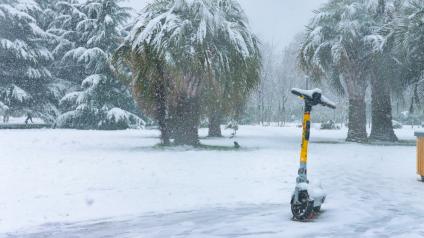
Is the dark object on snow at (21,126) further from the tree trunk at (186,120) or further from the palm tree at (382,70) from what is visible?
the palm tree at (382,70)

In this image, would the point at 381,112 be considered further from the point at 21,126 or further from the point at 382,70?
the point at 21,126

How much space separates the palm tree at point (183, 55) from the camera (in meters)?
15.2

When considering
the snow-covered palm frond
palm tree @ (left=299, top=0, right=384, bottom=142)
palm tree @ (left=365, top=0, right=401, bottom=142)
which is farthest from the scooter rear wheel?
palm tree @ (left=299, top=0, right=384, bottom=142)

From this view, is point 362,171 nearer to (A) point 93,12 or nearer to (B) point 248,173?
(B) point 248,173

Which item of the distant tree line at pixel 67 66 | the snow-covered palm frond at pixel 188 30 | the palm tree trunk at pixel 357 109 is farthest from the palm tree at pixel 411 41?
the distant tree line at pixel 67 66

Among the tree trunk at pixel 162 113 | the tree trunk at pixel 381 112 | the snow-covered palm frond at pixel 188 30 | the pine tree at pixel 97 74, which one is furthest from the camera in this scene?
the pine tree at pixel 97 74

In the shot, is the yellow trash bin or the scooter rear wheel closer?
the scooter rear wheel

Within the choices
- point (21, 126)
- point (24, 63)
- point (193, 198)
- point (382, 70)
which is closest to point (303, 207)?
point (193, 198)

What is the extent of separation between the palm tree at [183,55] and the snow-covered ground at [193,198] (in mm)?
4065

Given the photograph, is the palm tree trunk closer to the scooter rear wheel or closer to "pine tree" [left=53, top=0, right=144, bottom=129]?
"pine tree" [left=53, top=0, right=144, bottom=129]

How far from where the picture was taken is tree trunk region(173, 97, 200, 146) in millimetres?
16859

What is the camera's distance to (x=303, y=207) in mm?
5488

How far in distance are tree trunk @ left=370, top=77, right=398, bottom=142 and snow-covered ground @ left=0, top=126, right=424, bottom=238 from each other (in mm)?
12215

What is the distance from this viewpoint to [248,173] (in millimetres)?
10172
